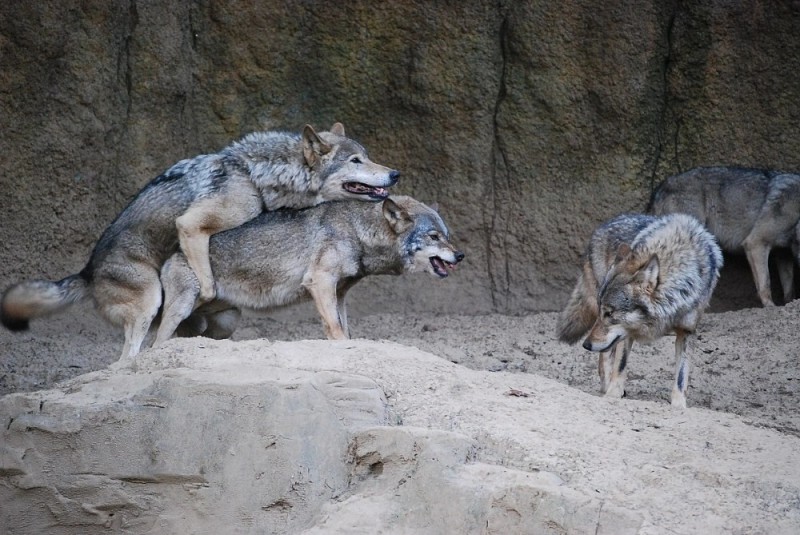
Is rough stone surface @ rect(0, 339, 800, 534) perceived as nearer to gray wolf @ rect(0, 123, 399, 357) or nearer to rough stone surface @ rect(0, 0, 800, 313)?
gray wolf @ rect(0, 123, 399, 357)

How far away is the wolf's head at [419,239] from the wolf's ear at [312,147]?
2.29 ft

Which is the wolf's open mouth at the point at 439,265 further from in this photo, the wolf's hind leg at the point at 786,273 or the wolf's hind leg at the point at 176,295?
the wolf's hind leg at the point at 786,273

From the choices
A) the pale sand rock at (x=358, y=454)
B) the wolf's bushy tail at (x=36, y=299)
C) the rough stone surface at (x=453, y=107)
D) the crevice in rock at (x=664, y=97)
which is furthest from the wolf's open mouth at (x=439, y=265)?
the crevice in rock at (x=664, y=97)

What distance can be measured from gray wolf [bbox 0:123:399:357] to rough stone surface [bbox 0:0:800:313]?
1851 mm

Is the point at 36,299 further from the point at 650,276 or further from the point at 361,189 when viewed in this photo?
the point at 650,276

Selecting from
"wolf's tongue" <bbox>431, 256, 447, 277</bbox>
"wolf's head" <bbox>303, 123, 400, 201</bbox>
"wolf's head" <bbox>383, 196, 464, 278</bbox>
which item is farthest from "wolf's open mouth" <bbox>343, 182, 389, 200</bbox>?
"wolf's tongue" <bbox>431, 256, 447, 277</bbox>

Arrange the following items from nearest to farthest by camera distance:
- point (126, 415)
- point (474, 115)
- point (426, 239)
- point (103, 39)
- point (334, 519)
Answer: point (334, 519) < point (126, 415) < point (426, 239) < point (103, 39) < point (474, 115)

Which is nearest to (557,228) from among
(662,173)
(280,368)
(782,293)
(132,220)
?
(662,173)

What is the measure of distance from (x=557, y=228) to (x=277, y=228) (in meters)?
3.48

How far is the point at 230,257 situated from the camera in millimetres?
8664

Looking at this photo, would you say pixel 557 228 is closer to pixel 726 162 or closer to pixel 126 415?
pixel 726 162

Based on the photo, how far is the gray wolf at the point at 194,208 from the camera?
845cm

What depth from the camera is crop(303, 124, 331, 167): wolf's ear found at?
8680 millimetres

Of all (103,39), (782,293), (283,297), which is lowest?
(782,293)
